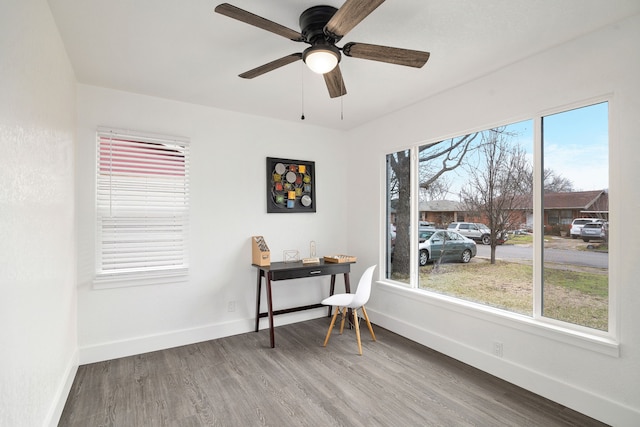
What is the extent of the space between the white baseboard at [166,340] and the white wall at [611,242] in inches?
72.8

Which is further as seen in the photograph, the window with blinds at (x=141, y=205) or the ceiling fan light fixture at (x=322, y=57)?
the window with blinds at (x=141, y=205)

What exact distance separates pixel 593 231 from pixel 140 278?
154 inches

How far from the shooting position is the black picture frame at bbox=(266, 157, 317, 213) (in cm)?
405

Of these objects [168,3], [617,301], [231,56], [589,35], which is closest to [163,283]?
[231,56]

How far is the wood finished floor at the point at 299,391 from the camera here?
2.23 m

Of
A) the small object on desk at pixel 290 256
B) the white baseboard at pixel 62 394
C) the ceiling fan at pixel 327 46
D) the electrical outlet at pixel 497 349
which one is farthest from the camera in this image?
the small object on desk at pixel 290 256

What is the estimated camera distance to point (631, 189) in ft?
6.77

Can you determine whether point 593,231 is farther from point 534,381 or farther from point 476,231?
point 534,381

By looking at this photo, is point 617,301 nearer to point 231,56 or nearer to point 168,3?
point 231,56

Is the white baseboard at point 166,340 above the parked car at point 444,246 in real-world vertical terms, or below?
below

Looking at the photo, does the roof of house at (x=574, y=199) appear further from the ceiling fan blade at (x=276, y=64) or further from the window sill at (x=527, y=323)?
the ceiling fan blade at (x=276, y=64)

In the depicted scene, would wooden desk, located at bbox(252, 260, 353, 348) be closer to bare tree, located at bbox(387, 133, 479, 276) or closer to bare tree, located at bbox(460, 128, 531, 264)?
bare tree, located at bbox(387, 133, 479, 276)

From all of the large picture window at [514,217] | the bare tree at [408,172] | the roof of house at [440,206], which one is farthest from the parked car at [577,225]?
the bare tree at [408,172]

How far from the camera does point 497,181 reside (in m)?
2.93
